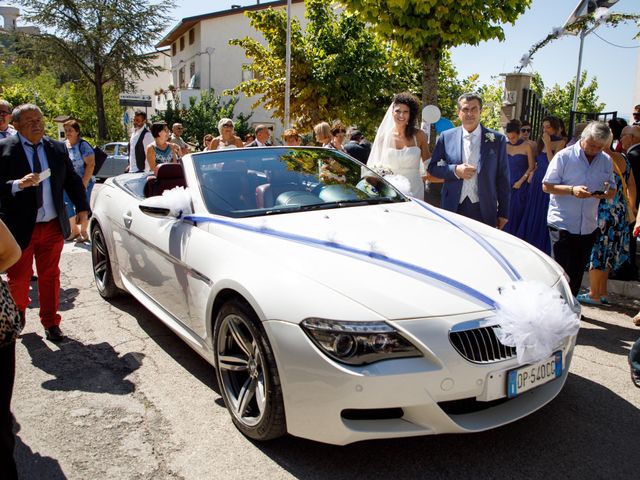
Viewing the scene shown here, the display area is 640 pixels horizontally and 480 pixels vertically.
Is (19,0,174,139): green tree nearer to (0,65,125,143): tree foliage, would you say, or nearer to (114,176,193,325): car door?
(0,65,125,143): tree foliage

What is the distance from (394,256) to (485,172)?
2.44m

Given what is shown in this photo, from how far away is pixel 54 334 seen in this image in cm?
434

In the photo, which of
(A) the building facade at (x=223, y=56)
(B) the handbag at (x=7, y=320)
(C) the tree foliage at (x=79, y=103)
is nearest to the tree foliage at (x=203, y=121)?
(A) the building facade at (x=223, y=56)

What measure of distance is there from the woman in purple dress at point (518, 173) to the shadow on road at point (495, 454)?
4.48 meters

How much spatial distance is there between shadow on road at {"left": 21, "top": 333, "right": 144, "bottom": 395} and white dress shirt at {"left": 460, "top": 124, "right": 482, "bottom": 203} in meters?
3.07

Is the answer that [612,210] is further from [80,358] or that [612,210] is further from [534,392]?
[80,358]

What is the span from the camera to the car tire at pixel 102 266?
517 centimetres

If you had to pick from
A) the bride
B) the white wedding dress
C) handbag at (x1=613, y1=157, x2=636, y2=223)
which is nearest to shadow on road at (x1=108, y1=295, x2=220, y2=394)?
the bride

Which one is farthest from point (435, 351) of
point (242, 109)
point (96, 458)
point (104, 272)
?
point (242, 109)

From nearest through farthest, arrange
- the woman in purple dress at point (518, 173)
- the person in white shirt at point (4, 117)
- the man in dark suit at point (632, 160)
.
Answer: the man in dark suit at point (632, 160) < the person in white shirt at point (4, 117) < the woman in purple dress at point (518, 173)

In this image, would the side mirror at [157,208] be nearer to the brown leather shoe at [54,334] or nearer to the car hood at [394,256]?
the car hood at [394,256]

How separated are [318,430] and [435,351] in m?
0.62

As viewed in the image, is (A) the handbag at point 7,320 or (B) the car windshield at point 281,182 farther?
(B) the car windshield at point 281,182

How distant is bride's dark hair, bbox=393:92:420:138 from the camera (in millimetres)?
5348
